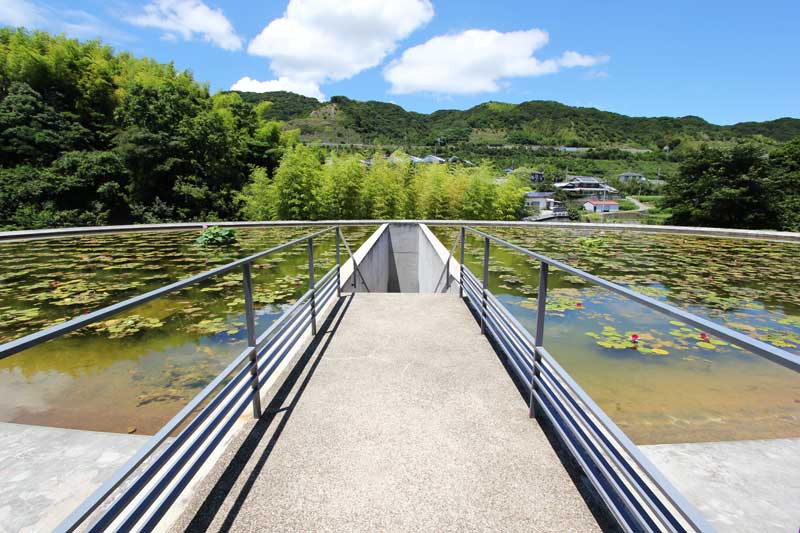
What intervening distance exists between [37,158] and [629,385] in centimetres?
2519

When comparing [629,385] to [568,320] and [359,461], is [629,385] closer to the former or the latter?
[568,320]

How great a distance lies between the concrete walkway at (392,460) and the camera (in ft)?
4.02

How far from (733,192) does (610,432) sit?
18.3 meters

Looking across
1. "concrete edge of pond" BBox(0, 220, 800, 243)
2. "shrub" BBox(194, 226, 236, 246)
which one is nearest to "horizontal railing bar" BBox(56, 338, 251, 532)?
"shrub" BBox(194, 226, 236, 246)

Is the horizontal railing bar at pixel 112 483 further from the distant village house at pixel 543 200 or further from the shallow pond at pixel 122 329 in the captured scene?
the distant village house at pixel 543 200

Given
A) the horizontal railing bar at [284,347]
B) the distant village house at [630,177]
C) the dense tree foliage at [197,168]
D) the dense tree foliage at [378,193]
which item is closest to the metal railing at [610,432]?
the horizontal railing bar at [284,347]

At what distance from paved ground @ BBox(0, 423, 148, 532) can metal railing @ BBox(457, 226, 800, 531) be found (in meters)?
1.98

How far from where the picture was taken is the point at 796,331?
3.59 m

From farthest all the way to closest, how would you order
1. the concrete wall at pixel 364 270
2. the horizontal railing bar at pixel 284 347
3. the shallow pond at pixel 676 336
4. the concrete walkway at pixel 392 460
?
the concrete wall at pixel 364 270 → the shallow pond at pixel 676 336 → the horizontal railing bar at pixel 284 347 → the concrete walkway at pixel 392 460

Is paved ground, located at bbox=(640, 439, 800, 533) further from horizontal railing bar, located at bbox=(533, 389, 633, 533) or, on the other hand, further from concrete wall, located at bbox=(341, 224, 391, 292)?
concrete wall, located at bbox=(341, 224, 391, 292)

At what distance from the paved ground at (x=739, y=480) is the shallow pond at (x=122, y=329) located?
114 inches

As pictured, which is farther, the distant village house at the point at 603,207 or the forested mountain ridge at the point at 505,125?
the forested mountain ridge at the point at 505,125

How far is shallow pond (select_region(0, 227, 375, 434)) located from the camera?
8.39 feet

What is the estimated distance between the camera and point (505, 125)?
94312 mm
